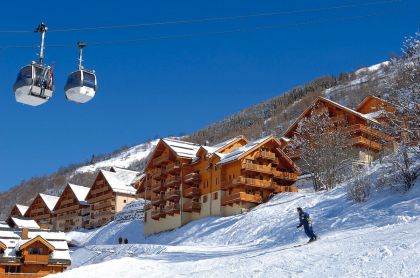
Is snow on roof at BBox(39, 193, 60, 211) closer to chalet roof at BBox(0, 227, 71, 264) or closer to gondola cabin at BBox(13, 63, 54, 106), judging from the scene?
chalet roof at BBox(0, 227, 71, 264)

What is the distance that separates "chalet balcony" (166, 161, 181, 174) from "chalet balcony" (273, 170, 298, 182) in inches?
444

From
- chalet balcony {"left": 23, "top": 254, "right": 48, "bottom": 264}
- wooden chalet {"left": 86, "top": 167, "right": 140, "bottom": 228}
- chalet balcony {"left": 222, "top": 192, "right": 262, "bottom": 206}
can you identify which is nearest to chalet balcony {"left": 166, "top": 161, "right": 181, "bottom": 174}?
chalet balcony {"left": 222, "top": 192, "right": 262, "bottom": 206}

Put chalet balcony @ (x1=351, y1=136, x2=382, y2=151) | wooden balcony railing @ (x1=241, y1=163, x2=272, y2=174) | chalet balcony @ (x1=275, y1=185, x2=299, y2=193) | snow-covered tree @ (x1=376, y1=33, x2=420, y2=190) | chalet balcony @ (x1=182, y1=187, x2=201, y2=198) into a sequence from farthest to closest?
chalet balcony @ (x1=182, y1=187, x2=201, y2=198) → chalet balcony @ (x1=351, y1=136, x2=382, y2=151) → chalet balcony @ (x1=275, y1=185, x2=299, y2=193) → wooden balcony railing @ (x1=241, y1=163, x2=272, y2=174) → snow-covered tree @ (x1=376, y1=33, x2=420, y2=190)

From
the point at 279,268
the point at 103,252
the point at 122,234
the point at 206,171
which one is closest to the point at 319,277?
the point at 279,268

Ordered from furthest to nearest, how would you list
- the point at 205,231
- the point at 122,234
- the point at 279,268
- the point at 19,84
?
1. the point at 122,234
2. the point at 205,231
3. the point at 279,268
4. the point at 19,84

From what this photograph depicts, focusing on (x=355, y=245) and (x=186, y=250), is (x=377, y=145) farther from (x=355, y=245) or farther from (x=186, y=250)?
(x=355, y=245)

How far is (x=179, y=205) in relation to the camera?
197ft

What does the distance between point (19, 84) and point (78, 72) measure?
1.77m

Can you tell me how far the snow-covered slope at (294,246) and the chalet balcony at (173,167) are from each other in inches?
423

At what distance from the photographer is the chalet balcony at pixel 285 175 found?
56531 millimetres

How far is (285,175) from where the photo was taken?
188 feet

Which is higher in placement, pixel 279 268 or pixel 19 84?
pixel 19 84

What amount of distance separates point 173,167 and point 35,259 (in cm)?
1784

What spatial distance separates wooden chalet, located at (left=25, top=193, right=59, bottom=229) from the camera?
10350cm
